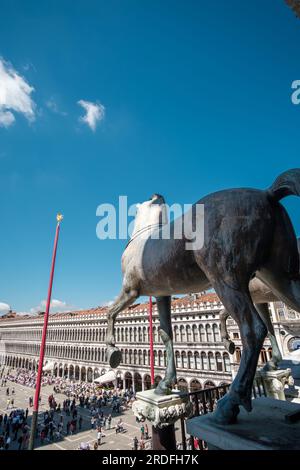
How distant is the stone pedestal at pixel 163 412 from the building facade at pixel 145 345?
31518mm

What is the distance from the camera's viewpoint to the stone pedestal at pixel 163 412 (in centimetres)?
327

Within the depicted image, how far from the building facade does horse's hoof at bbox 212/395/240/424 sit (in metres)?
32.7

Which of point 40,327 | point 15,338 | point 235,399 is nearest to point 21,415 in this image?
point 235,399

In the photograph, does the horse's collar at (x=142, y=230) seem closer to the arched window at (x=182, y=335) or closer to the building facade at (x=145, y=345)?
the building facade at (x=145, y=345)

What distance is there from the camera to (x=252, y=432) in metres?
2.11

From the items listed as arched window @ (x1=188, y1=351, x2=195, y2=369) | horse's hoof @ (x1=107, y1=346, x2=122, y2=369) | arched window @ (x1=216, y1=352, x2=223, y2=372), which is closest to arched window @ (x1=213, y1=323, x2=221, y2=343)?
arched window @ (x1=216, y1=352, x2=223, y2=372)

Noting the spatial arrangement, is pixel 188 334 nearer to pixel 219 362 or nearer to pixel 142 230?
pixel 219 362

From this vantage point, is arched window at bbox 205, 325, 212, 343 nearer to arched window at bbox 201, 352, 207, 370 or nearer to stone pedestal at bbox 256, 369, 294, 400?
arched window at bbox 201, 352, 207, 370

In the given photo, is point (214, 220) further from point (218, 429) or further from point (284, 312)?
point (284, 312)

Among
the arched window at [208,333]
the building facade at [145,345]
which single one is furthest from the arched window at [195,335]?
the arched window at [208,333]

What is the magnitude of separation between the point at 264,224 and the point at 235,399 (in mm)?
1550

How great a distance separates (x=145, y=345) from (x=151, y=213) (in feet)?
150

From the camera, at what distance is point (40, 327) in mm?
77000
